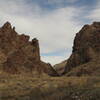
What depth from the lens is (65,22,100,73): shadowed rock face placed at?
84.2 metres

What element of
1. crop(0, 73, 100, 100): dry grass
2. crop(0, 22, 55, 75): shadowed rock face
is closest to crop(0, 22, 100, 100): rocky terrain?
crop(0, 22, 55, 75): shadowed rock face

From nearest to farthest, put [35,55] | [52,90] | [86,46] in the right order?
[52,90]
[35,55]
[86,46]

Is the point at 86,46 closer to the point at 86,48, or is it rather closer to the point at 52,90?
the point at 86,48

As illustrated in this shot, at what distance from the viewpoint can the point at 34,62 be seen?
84125 millimetres

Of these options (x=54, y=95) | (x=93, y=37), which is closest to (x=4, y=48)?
(x=93, y=37)

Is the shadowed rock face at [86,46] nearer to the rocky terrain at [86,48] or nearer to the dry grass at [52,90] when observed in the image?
the rocky terrain at [86,48]

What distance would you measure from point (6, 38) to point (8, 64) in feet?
48.7

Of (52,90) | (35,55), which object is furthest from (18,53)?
(52,90)

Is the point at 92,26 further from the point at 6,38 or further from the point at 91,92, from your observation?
the point at 91,92

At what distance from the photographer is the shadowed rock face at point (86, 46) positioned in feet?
276

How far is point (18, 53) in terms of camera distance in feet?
266

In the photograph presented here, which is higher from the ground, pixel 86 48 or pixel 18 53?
pixel 86 48

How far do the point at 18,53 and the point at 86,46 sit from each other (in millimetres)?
22831

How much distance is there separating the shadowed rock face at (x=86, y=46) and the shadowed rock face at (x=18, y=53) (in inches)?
392
